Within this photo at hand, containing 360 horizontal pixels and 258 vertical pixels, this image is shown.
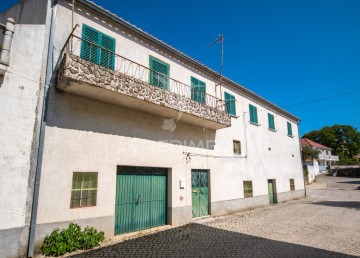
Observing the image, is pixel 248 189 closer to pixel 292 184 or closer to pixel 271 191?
pixel 271 191

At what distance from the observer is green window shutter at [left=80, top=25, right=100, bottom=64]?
852 centimetres

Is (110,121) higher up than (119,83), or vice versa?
(119,83)

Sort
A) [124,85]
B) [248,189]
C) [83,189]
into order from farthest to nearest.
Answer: [248,189] < [124,85] < [83,189]

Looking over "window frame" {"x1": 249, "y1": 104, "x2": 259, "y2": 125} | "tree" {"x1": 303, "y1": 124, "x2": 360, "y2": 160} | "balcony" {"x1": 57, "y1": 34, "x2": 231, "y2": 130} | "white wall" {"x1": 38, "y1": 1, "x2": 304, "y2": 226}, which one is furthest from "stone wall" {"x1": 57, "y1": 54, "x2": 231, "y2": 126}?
"tree" {"x1": 303, "y1": 124, "x2": 360, "y2": 160}

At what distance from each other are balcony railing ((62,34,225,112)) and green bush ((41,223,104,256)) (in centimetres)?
556

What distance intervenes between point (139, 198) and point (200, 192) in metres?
4.04

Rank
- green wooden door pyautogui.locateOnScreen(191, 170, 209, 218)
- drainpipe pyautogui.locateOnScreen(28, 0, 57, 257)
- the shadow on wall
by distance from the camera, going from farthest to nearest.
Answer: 1. green wooden door pyautogui.locateOnScreen(191, 170, 209, 218)
2. the shadow on wall
3. drainpipe pyautogui.locateOnScreen(28, 0, 57, 257)

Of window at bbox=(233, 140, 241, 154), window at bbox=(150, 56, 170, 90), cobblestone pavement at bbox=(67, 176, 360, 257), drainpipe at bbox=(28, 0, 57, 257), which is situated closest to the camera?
drainpipe at bbox=(28, 0, 57, 257)

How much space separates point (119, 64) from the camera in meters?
9.48

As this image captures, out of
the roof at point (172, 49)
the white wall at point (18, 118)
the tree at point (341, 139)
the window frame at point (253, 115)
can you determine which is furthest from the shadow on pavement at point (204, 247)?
the tree at point (341, 139)

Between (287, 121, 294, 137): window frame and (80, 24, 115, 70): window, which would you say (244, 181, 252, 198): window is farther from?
(80, 24, 115, 70): window

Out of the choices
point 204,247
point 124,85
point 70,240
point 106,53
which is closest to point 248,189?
point 204,247

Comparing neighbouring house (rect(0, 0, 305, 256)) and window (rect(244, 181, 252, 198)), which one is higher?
neighbouring house (rect(0, 0, 305, 256))

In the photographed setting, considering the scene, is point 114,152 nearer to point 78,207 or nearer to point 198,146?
point 78,207
